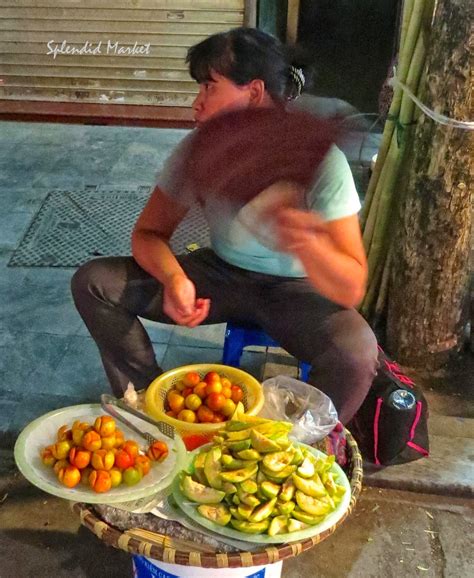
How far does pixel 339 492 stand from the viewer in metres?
1.47

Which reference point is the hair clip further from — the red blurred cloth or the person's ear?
the red blurred cloth

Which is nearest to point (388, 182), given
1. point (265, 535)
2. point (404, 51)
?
point (404, 51)

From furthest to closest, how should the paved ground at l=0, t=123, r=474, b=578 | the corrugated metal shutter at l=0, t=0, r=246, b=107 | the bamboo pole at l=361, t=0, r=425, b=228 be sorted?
the corrugated metal shutter at l=0, t=0, r=246, b=107
the bamboo pole at l=361, t=0, r=425, b=228
the paved ground at l=0, t=123, r=474, b=578

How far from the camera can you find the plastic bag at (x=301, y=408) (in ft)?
5.51

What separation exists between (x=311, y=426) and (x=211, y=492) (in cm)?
36

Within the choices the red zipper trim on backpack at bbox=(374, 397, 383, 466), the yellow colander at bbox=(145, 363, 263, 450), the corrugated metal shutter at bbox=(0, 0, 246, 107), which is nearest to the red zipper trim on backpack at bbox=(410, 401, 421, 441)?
the red zipper trim on backpack at bbox=(374, 397, 383, 466)

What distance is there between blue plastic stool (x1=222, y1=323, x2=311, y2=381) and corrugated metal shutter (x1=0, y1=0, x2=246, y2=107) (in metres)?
3.95

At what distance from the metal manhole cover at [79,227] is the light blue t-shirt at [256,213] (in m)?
1.66

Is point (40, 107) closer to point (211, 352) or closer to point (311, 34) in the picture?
point (311, 34)

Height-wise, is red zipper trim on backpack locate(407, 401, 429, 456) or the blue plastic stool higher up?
the blue plastic stool

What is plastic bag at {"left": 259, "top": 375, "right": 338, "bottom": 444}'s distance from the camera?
1.68 metres

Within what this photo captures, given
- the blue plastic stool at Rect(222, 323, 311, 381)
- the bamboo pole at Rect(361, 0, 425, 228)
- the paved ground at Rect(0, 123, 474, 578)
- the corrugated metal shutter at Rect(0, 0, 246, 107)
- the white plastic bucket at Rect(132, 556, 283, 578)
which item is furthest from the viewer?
the corrugated metal shutter at Rect(0, 0, 246, 107)

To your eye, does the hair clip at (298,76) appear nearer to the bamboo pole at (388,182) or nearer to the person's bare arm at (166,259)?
the person's bare arm at (166,259)

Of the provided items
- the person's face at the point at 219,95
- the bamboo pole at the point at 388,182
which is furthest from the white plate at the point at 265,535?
the bamboo pole at the point at 388,182
